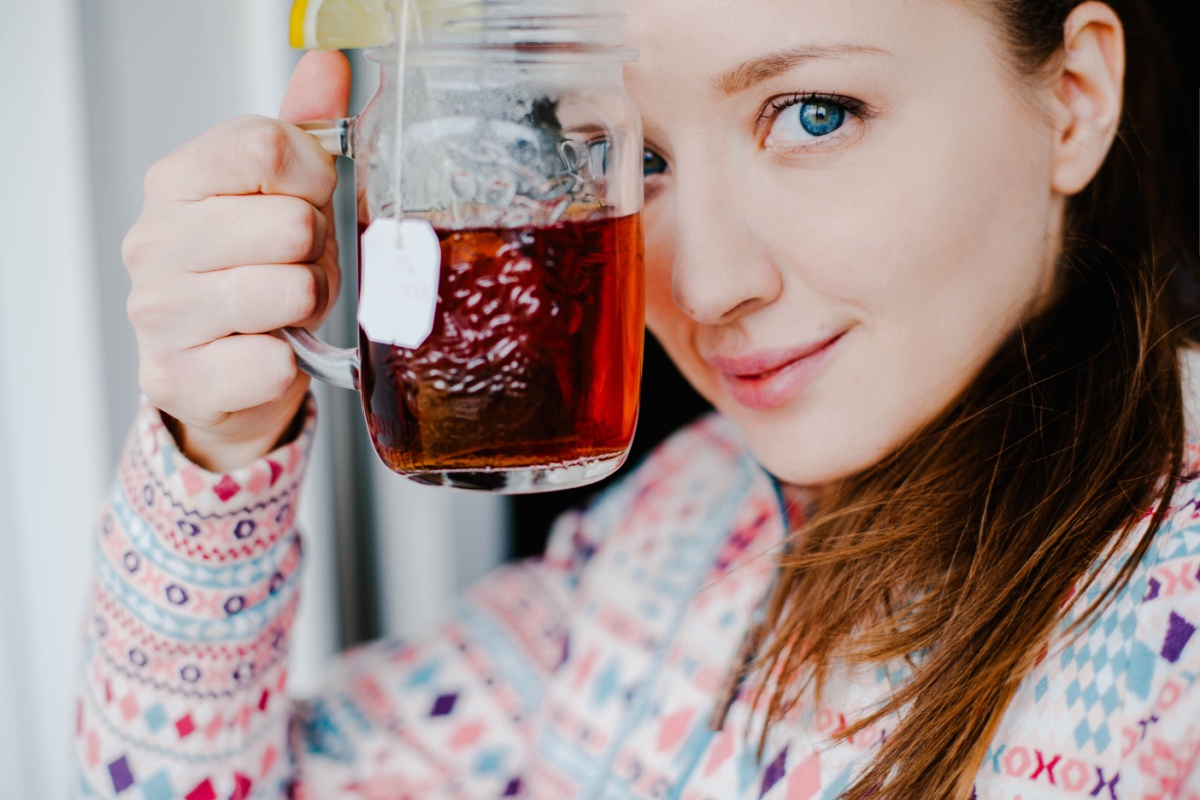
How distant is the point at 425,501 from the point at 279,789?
69 centimetres

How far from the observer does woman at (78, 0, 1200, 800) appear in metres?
0.82

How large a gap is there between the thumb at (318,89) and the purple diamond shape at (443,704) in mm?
778

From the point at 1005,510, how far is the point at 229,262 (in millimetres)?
695

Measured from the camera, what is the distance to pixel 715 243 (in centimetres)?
89

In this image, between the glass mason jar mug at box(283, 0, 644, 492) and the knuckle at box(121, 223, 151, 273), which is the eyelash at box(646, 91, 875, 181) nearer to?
the glass mason jar mug at box(283, 0, 644, 492)

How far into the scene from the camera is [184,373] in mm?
867

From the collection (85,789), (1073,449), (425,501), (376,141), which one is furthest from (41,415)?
(1073,449)

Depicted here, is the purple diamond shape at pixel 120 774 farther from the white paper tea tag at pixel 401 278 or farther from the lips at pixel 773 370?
the lips at pixel 773 370

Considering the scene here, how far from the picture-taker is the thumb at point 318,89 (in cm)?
94

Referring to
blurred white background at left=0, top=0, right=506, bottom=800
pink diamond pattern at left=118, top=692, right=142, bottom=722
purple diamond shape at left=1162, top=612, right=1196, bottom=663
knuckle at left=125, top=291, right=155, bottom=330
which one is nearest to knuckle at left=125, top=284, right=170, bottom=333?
knuckle at left=125, top=291, right=155, bottom=330

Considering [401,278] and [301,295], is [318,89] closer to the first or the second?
[301,295]

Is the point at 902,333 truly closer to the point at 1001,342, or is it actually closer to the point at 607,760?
the point at 1001,342

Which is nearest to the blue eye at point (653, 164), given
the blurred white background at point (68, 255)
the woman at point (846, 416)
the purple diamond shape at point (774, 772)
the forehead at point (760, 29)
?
the woman at point (846, 416)

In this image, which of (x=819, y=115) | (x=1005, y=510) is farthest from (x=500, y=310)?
(x=1005, y=510)
